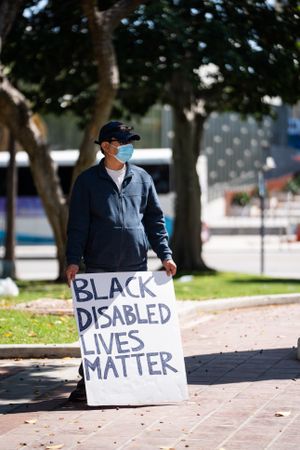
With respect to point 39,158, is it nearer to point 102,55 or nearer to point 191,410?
point 102,55

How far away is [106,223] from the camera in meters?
7.98

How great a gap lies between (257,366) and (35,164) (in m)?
10.4

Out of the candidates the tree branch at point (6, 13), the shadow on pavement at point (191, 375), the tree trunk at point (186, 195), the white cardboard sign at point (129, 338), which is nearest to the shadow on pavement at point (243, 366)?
the shadow on pavement at point (191, 375)

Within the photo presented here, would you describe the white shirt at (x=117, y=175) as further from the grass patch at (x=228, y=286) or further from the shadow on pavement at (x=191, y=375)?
the grass patch at (x=228, y=286)

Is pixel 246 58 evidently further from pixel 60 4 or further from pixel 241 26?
pixel 60 4

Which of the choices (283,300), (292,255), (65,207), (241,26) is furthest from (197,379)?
(292,255)

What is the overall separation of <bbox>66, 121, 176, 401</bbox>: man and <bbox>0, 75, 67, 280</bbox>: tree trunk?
10847mm

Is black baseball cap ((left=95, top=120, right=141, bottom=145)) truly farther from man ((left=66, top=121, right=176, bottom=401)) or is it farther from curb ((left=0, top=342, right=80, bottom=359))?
curb ((left=0, top=342, right=80, bottom=359))

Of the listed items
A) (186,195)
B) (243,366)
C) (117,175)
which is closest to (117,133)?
(117,175)

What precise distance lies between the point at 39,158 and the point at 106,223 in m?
11.3

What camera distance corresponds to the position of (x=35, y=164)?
19.2 metres

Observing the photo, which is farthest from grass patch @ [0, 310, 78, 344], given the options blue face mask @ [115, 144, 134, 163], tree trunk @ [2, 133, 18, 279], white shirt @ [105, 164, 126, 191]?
tree trunk @ [2, 133, 18, 279]

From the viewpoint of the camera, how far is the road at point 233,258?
2780 cm

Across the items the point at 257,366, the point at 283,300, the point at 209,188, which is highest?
the point at 257,366
